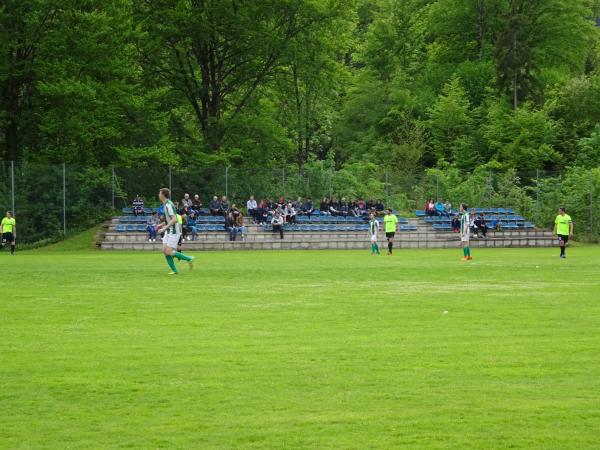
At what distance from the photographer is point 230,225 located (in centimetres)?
4669

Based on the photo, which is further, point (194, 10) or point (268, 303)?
point (194, 10)

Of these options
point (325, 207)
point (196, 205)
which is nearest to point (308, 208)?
point (325, 207)

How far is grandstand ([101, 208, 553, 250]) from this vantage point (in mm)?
45625

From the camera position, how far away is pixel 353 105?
78.2m

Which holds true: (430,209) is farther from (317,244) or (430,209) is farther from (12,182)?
(12,182)

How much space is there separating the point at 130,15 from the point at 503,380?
162ft

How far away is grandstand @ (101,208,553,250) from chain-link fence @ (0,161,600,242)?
5.64 feet

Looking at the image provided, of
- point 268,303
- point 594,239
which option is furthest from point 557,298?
point 594,239

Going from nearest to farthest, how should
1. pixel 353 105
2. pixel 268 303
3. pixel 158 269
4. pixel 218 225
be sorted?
1. pixel 268 303
2. pixel 158 269
3. pixel 218 225
4. pixel 353 105

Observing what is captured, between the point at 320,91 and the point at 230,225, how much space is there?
97.0ft

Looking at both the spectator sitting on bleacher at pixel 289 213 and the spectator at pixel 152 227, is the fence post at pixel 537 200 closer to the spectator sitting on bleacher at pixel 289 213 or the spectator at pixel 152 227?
the spectator sitting on bleacher at pixel 289 213

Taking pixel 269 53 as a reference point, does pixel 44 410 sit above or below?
below

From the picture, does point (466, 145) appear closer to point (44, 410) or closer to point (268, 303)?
point (268, 303)

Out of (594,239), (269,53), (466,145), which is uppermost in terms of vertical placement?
(269,53)
